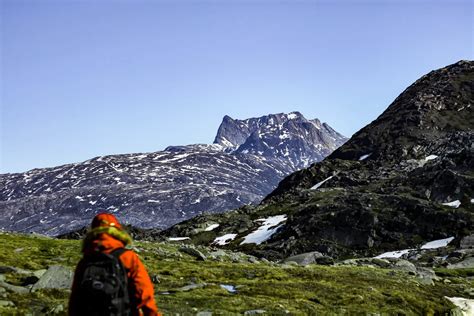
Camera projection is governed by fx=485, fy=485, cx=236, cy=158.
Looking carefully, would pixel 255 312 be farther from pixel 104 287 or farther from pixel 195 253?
pixel 195 253

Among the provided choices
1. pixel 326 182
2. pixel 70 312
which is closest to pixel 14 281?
pixel 70 312

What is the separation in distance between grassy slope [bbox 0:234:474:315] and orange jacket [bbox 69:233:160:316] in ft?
38.8

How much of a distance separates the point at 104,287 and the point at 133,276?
75 cm

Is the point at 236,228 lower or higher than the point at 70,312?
lower

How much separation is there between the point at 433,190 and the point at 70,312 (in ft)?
483

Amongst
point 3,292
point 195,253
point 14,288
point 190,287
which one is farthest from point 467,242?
point 3,292

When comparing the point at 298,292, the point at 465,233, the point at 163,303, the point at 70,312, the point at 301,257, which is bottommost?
the point at 465,233

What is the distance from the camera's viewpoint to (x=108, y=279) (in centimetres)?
936

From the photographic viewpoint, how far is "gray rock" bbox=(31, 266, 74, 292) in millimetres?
24562

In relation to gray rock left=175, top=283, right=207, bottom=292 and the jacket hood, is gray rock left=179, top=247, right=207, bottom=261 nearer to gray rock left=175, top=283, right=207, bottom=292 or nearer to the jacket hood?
gray rock left=175, top=283, right=207, bottom=292

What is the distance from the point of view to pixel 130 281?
9844 millimetres

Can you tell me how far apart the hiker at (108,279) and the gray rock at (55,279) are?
16270 mm

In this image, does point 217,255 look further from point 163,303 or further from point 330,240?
point 330,240

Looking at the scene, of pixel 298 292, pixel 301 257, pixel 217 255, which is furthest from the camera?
pixel 301 257
